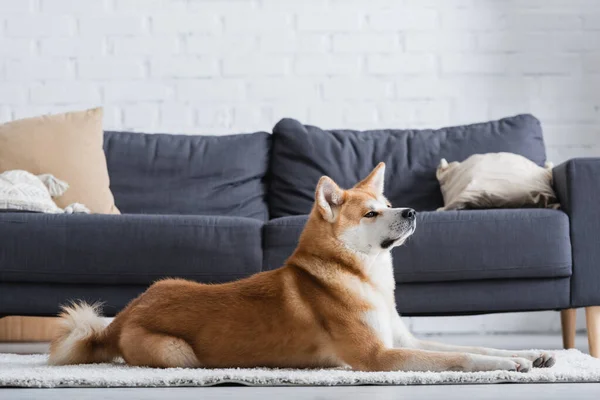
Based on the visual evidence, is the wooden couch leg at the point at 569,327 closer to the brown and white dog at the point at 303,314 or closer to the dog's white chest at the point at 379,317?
the brown and white dog at the point at 303,314

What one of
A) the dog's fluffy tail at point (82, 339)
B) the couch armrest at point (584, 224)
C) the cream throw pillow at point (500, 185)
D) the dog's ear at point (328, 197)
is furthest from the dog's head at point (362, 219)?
the cream throw pillow at point (500, 185)

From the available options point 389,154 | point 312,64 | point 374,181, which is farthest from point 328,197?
point 312,64

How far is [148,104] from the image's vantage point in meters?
4.14

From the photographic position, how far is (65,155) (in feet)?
10.9

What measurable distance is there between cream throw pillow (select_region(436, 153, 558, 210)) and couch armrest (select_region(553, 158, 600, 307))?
132mm

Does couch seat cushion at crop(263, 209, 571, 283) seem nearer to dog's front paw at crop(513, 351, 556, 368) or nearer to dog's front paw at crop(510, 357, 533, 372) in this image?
dog's front paw at crop(513, 351, 556, 368)

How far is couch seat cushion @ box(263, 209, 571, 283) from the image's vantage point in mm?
2682

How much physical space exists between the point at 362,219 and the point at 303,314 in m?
0.26

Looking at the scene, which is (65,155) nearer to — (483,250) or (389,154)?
(389,154)

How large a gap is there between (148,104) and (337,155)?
45.4 inches

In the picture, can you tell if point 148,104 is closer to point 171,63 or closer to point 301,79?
point 171,63

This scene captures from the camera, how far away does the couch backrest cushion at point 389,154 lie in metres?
3.37

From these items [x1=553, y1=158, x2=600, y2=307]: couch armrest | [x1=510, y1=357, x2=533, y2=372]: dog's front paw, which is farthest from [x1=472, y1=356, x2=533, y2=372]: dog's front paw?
[x1=553, y1=158, x2=600, y2=307]: couch armrest

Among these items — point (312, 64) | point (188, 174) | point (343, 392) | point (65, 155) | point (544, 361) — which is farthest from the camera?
point (312, 64)
